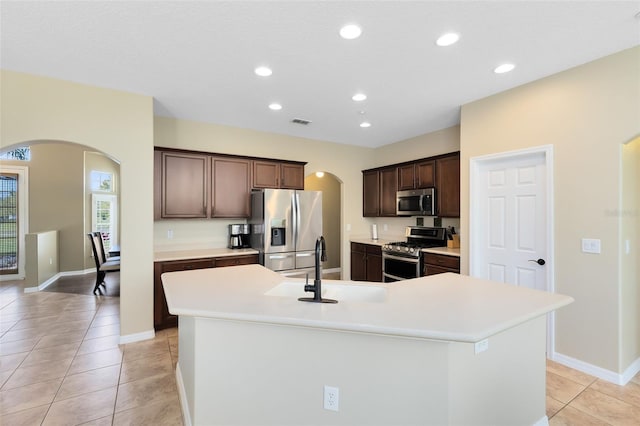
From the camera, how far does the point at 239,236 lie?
4.62 m

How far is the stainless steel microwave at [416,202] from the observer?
450 centimetres

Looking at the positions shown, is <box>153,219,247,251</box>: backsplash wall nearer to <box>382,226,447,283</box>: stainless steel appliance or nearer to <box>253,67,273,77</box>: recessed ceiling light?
<box>382,226,447,283</box>: stainless steel appliance

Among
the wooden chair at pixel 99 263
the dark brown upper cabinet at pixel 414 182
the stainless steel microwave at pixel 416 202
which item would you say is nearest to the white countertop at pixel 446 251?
the dark brown upper cabinet at pixel 414 182

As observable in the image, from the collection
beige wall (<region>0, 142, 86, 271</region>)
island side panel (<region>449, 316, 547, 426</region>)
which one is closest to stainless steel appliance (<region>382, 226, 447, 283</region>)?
island side panel (<region>449, 316, 547, 426</region>)

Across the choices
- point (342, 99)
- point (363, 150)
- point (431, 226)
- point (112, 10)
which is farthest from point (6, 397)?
point (363, 150)

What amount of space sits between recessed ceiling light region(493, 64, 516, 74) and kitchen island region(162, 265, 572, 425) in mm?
1992

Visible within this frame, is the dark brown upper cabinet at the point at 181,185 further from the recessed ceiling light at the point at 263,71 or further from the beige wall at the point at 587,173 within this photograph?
the beige wall at the point at 587,173

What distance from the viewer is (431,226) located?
4.94 m

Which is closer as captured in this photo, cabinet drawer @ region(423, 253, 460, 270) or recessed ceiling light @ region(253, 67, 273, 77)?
recessed ceiling light @ region(253, 67, 273, 77)

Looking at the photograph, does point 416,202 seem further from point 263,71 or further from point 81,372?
point 81,372

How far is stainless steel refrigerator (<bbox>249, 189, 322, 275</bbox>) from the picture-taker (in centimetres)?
423

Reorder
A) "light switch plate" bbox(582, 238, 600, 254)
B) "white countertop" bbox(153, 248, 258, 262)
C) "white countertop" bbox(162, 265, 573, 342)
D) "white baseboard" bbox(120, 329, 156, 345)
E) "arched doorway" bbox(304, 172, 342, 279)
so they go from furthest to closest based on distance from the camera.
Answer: "arched doorway" bbox(304, 172, 342, 279) → "white countertop" bbox(153, 248, 258, 262) → "white baseboard" bbox(120, 329, 156, 345) → "light switch plate" bbox(582, 238, 600, 254) → "white countertop" bbox(162, 265, 573, 342)

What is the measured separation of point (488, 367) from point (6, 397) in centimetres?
342

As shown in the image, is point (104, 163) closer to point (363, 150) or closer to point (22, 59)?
point (22, 59)
